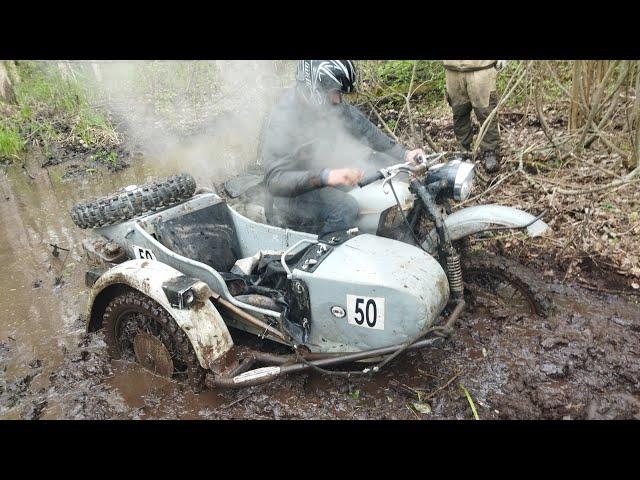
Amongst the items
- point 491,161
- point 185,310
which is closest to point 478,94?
point 491,161

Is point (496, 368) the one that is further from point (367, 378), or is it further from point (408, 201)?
point (408, 201)

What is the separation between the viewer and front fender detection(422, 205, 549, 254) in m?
3.58

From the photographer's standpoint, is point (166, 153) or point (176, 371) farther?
point (166, 153)

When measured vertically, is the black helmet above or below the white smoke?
above

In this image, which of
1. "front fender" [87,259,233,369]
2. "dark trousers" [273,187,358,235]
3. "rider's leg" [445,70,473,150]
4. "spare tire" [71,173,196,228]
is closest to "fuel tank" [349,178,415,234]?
"dark trousers" [273,187,358,235]

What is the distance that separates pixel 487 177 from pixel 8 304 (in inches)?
222

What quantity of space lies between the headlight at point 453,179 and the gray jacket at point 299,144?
731mm

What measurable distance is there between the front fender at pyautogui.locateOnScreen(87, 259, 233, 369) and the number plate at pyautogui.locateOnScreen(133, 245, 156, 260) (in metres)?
0.20

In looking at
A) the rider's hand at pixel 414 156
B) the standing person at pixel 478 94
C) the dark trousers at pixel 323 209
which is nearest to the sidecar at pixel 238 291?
the dark trousers at pixel 323 209

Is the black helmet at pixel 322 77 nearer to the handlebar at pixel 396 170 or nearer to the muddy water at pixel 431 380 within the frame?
the handlebar at pixel 396 170

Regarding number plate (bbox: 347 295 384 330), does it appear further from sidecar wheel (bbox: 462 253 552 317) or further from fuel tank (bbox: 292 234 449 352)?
sidecar wheel (bbox: 462 253 552 317)

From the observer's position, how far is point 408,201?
383cm

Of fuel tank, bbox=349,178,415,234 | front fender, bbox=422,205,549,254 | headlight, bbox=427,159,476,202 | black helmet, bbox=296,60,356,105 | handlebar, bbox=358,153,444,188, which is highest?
black helmet, bbox=296,60,356,105
